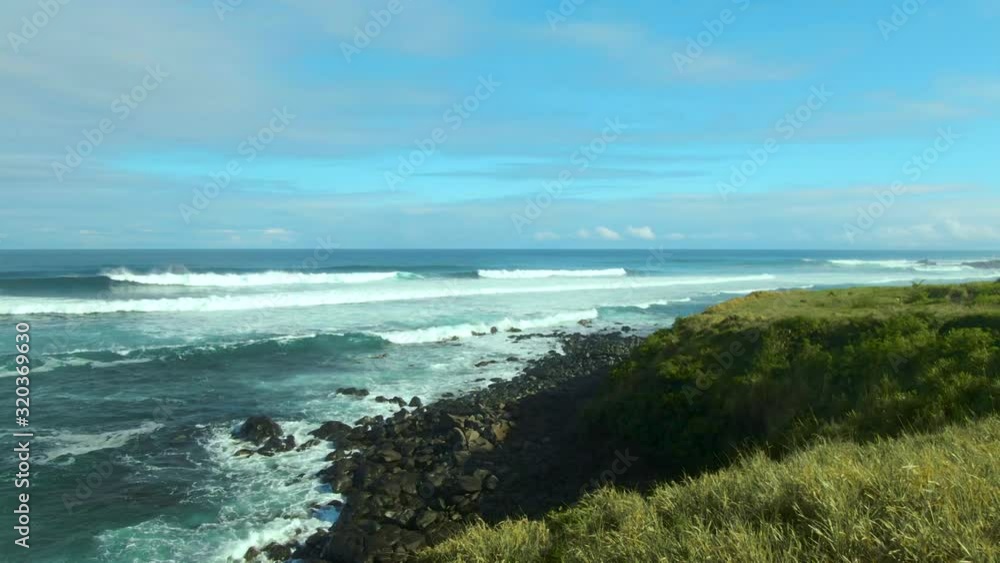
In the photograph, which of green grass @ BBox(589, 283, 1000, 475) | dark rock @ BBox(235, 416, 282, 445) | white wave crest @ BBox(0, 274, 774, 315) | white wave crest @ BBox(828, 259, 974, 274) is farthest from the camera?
white wave crest @ BBox(828, 259, 974, 274)

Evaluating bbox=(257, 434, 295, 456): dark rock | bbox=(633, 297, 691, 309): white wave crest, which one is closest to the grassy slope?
bbox=(257, 434, 295, 456): dark rock

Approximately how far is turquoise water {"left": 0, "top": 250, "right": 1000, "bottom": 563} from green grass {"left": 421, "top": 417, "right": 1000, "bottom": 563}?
630 cm

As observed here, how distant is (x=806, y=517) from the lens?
4.85 metres

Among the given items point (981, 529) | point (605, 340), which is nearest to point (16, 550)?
point (981, 529)

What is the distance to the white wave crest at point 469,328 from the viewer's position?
2770cm

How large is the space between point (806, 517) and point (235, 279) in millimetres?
55641

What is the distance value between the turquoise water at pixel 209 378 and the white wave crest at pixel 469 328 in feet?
0.34

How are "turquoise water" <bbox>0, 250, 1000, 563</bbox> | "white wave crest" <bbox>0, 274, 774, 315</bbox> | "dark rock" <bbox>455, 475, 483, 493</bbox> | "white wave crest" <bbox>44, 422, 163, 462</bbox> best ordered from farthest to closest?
1. "white wave crest" <bbox>0, 274, 774, 315</bbox>
2. "white wave crest" <bbox>44, 422, 163, 462</bbox>
3. "dark rock" <bbox>455, 475, 483, 493</bbox>
4. "turquoise water" <bbox>0, 250, 1000, 563</bbox>

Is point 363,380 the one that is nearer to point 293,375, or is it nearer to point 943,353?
point 293,375

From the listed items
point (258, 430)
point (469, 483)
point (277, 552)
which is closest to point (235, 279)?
point (258, 430)

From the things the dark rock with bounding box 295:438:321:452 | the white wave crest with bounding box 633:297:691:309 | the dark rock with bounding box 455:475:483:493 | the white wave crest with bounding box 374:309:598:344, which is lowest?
the dark rock with bounding box 455:475:483:493

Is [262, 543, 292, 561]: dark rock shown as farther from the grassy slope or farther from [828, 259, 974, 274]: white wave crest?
[828, 259, 974, 274]: white wave crest

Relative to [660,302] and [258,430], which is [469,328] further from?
[660,302]

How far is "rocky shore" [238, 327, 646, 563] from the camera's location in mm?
10023
